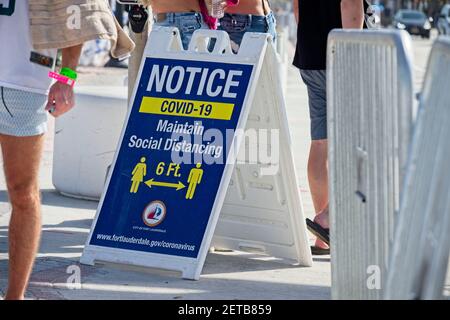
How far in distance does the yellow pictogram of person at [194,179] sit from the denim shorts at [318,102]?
973 millimetres

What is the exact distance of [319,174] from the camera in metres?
6.48

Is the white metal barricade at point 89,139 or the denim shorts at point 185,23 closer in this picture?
the denim shorts at point 185,23

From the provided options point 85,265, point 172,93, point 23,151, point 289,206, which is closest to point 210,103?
point 172,93

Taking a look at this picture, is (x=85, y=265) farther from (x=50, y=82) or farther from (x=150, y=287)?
(x=50, y=82)

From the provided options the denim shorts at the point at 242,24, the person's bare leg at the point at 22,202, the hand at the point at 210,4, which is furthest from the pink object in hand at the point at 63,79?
the denim shorts at the point at 242,24

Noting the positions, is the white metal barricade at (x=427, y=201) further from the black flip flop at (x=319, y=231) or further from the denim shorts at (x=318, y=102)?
the denim shorts at (x=318, y=102)

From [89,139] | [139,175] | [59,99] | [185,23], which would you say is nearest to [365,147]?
[59,99]

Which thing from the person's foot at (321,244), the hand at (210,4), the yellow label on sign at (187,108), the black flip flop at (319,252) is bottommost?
the black flip flop at (319,252)

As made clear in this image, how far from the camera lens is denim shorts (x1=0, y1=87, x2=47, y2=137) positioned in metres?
4.57

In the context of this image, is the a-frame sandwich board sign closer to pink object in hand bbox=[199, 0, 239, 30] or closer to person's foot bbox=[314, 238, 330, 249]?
pink object in hand bbox=[199, 0, 239, 30]

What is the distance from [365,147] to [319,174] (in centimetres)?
235

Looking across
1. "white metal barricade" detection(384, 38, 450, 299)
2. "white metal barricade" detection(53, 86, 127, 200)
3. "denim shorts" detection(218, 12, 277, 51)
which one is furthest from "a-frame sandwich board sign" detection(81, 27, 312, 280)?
"white metal barricade" detection(384, 38, 450, 299)

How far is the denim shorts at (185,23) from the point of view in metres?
6.37

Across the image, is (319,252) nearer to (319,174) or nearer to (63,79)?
(319,174)
